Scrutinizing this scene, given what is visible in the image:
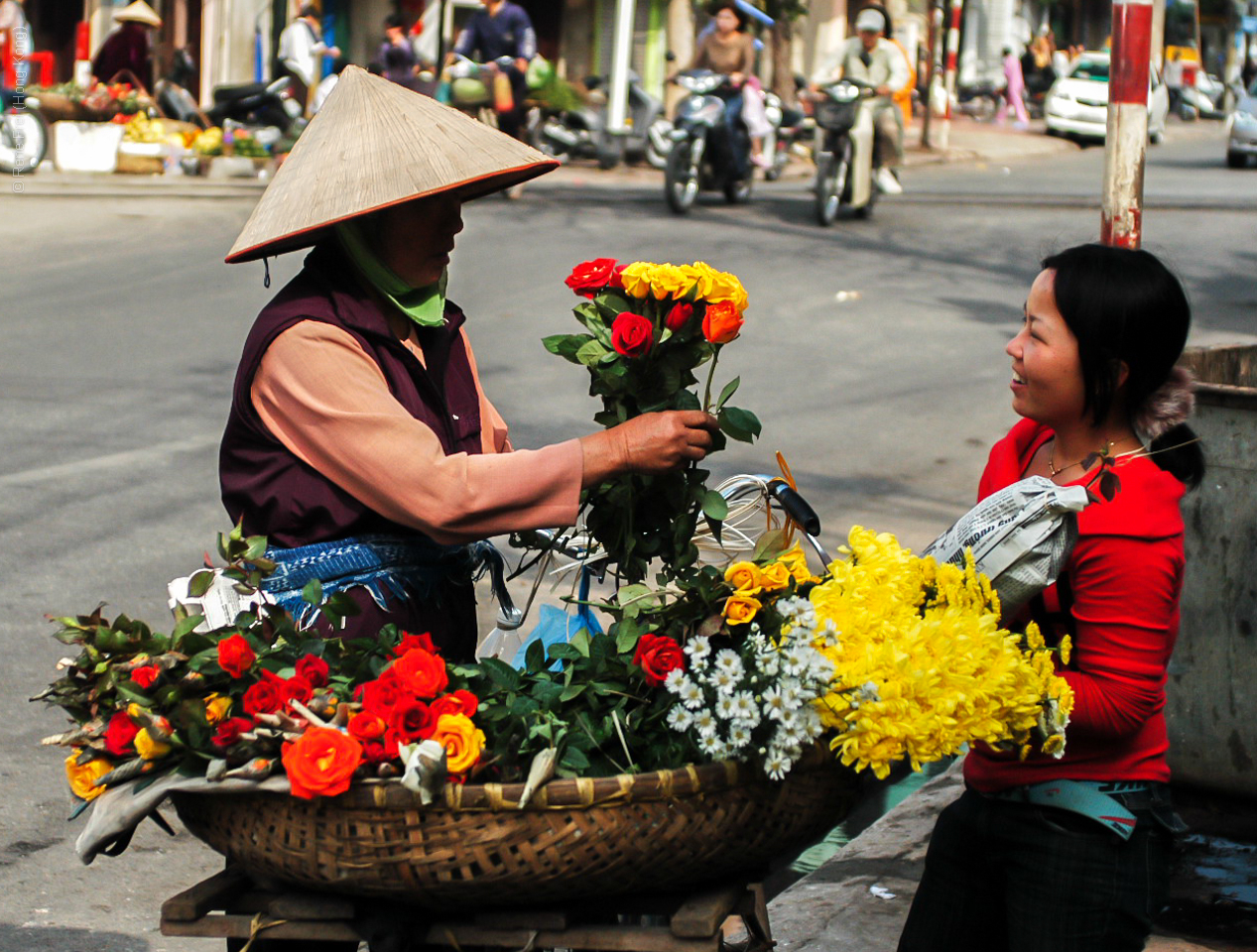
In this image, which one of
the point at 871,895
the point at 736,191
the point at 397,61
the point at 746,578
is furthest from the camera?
the point at 397,61

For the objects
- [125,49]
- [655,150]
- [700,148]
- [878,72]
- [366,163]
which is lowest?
[366,163]

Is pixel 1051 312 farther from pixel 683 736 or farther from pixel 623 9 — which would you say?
pixel 623 9

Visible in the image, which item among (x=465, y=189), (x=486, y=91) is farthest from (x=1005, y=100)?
(x=465, y=189)

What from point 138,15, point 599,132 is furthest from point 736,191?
point 138,15

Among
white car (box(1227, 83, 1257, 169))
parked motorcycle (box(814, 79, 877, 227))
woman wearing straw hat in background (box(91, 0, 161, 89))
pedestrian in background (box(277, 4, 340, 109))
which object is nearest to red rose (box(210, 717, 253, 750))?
parked motorcycle (box(814, 79, 877, 227))

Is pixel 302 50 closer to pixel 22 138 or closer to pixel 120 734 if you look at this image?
pixel 22 138

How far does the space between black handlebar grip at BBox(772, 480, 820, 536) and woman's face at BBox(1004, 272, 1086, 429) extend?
14.2 inches

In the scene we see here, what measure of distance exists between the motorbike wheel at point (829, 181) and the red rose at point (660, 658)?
12.0m

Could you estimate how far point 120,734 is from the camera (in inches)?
72.8

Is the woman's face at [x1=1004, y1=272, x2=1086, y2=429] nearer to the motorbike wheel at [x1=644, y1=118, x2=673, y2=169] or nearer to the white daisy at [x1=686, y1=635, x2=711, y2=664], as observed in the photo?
the white daisy at [x1=686, y1=635, x2=711, y2=664]

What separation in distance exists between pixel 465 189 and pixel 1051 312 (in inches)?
36.3

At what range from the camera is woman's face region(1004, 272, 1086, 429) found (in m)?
2.17

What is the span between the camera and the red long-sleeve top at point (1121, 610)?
2076mm

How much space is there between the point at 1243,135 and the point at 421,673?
78.6 ft
